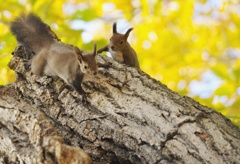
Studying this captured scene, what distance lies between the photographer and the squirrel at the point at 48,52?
11.6 ft

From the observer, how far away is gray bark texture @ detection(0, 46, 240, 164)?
2.39 metres

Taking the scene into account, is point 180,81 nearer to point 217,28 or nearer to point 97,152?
point 217,28

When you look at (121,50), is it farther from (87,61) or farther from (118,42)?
(87,61)

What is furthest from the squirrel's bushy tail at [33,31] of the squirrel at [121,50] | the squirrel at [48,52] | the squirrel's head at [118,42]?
the squirrel's head at [118,42]

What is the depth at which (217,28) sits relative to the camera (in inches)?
270

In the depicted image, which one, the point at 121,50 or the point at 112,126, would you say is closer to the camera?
the point at 112,126

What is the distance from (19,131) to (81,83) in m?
0.76

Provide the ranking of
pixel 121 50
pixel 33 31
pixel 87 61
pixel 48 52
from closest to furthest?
pixel 87 61, pixel 48 52, pixel 33 31, pixel 121 50

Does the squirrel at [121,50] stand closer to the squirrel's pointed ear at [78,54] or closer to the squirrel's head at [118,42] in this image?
the squirrel's head at [118,42]

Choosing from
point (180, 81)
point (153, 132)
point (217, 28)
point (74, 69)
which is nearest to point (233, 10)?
point (217, 28)

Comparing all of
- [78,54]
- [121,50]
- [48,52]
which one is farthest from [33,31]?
[121,50]

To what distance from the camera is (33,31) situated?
4.02 meters

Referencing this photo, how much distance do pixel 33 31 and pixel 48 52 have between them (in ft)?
0.90

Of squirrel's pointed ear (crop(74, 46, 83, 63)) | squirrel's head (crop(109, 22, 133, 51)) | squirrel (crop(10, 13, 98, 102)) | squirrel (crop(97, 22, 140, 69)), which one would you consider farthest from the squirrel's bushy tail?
squirrel's head (crop(109, 22, 133, 51))
